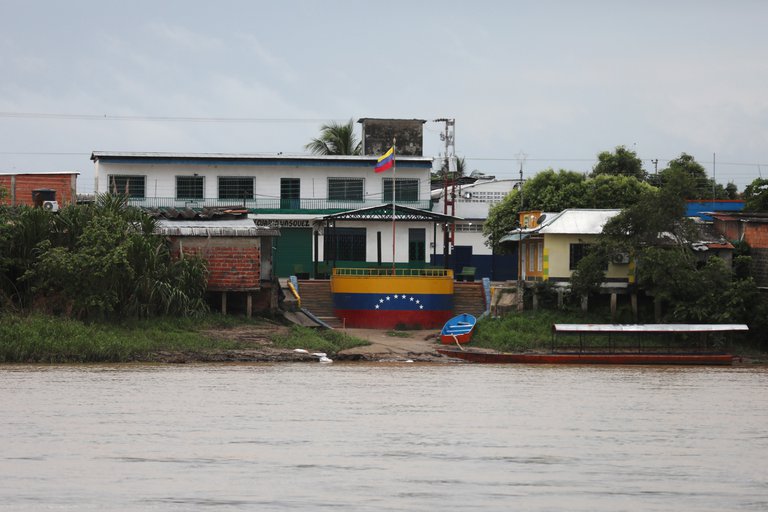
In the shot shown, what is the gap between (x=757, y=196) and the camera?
138 ft

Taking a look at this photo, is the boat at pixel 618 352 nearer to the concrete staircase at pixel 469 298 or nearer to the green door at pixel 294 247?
the concrete staircase at pixel 469 298

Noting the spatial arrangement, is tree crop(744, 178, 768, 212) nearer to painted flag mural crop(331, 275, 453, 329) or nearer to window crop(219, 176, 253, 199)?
painted flag mural crop(331, 275, 453, 329)

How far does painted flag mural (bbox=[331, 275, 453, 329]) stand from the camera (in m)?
39.0

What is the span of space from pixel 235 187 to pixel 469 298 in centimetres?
1312

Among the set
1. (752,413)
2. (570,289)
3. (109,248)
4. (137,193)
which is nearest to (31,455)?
(752,413)

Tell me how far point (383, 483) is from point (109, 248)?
17.9 meters

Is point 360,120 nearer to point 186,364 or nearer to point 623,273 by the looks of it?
point 623,273

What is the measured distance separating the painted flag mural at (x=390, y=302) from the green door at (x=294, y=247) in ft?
30.7

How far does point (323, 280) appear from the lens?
42406 mm

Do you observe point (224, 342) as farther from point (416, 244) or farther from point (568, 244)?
point (416, 244)

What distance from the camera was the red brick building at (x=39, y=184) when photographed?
40.1 metres

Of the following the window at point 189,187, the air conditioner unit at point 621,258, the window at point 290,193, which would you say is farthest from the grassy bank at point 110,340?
the window at point 189,187

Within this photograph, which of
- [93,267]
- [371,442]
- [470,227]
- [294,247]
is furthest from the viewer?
[470,227]

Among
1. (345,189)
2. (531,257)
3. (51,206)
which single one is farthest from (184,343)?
(345,189)
